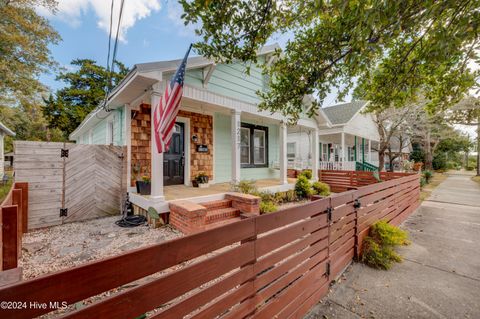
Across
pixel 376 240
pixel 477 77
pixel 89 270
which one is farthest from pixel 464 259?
pixel 89 270

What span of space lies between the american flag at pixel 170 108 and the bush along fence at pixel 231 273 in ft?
7.05

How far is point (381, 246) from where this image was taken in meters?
3.43

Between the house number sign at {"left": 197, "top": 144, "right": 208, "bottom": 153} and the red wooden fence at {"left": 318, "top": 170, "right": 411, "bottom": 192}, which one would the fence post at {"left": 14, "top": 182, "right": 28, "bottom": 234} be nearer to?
the house number sign at {"left": 197, "top": 144, "right": 208, "bottom": 153}

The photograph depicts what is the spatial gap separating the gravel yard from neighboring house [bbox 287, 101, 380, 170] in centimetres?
897

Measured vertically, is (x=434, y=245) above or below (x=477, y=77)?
below

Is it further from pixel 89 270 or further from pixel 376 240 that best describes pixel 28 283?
pixel 376 240

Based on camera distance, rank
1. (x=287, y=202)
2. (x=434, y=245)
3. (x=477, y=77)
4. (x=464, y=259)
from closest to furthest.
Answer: (x=477, y=77) < (x=464, y=259) < (x=434, y=245) < (x=287, y=202)

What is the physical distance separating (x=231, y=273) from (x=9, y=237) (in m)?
2.25

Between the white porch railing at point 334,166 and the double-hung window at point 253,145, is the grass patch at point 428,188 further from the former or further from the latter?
the double-hung window at point 253,145

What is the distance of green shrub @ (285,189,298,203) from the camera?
759 cm

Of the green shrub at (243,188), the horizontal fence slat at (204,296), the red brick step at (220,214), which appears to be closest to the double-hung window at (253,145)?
the green shrub at (243,188)

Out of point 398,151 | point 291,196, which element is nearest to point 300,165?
point 291,196

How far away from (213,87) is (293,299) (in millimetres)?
5162

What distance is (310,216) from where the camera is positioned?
223 cm
